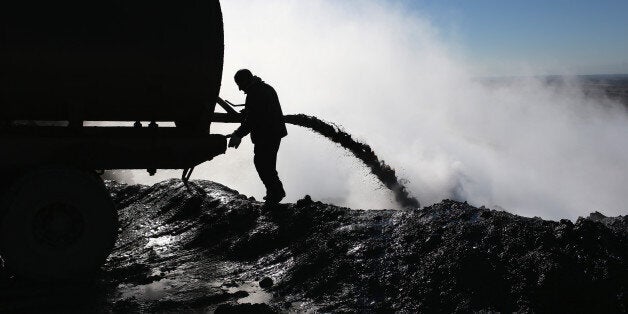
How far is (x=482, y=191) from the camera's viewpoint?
31.6 meters

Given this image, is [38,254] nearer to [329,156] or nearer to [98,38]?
[98,38]

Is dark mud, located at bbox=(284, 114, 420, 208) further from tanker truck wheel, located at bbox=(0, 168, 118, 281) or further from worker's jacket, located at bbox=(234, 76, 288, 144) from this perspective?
tanker truck wheel, located at bbox=(0, 168, 118, 281)

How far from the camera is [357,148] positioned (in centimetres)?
1088

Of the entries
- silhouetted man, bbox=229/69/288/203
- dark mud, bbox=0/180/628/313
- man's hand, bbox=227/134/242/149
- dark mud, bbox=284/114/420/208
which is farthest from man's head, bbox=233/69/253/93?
dark mud, bbox=284/114/420/208

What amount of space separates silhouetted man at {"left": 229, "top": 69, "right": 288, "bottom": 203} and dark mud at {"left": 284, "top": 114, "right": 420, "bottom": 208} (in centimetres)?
185

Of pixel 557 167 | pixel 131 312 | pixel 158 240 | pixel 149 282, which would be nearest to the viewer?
pixel 131 312

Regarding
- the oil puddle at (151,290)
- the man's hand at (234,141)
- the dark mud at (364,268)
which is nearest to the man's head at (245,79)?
the man's hand at (234,141)

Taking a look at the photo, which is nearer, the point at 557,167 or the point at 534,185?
the point at 534,185

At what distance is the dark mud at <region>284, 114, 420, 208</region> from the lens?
980cm

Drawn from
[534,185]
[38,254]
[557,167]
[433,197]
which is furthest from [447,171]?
[38,254]

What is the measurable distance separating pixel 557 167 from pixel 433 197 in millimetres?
22482

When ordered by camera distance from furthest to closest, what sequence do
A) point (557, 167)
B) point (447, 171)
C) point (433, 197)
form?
point (557, 167)
point (447, 171)
point (433, 197)

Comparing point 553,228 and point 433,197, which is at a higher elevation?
point 433,197

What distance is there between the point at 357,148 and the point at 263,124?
355cm
